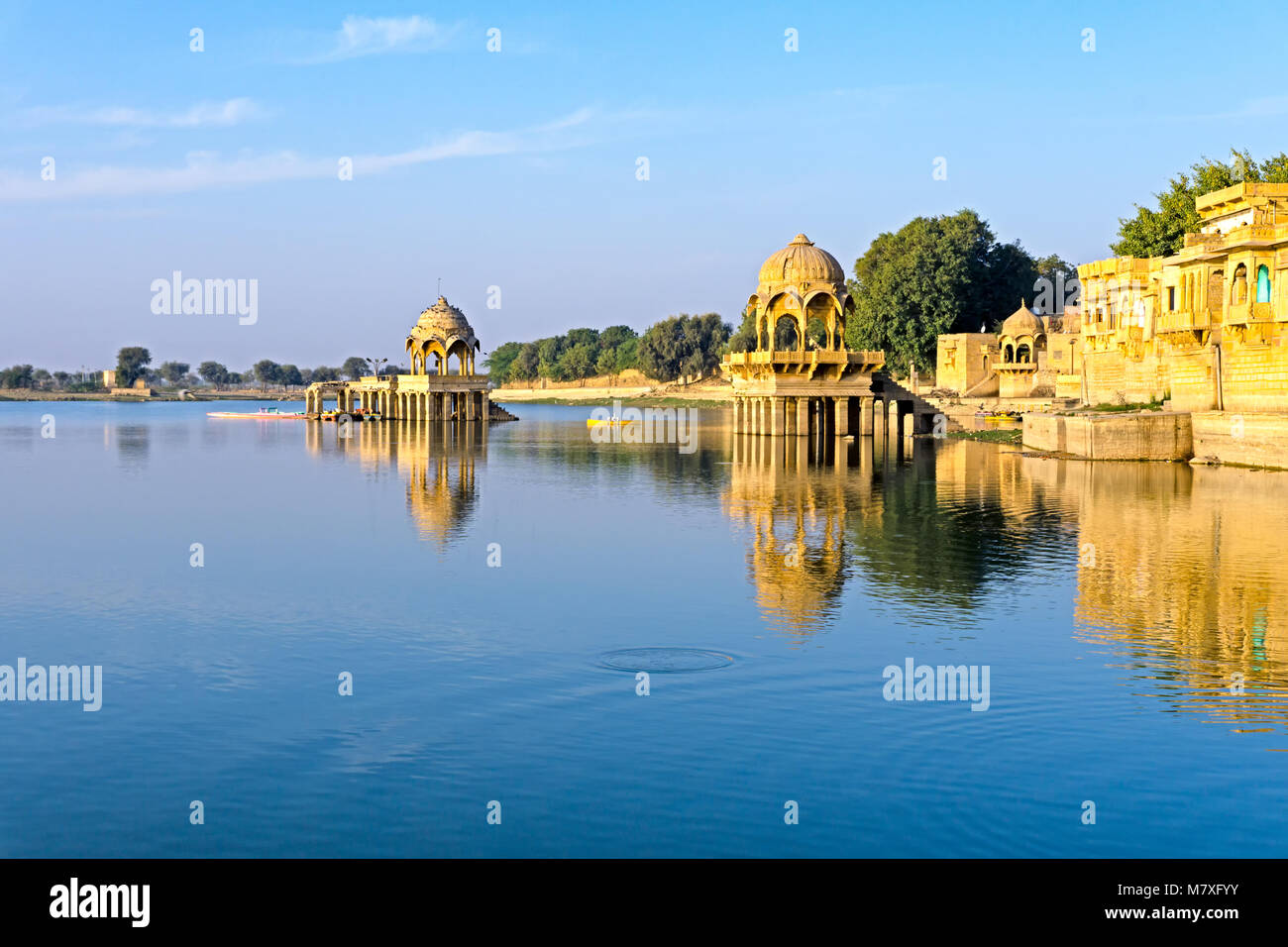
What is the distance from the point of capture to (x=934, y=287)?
9156 cm

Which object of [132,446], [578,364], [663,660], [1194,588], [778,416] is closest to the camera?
[663,660]

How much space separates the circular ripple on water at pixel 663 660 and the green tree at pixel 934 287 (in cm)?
7770

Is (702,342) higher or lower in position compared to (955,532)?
higher

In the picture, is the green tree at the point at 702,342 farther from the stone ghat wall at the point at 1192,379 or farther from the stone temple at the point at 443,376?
the stone ghat wall at the point at 1192,379

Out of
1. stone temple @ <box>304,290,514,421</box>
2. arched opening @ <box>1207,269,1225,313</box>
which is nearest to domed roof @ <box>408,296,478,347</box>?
stone temple @ <box>304,290,514,421</box>

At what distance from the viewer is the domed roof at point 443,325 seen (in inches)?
3703

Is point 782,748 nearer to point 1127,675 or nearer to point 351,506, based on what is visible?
point 1127,675

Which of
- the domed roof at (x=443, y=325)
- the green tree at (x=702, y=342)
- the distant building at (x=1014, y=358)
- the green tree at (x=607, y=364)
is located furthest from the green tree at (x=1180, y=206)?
the green tree at (x=607, y=364)

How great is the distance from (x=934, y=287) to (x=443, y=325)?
35188mm

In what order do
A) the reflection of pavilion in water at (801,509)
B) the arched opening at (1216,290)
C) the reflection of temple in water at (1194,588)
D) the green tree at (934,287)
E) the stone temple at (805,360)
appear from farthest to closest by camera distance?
the green tree at (934,287) → the stone temple at (805,360) → the arched opening at (1216,290) → the reflection of pavilion in water at (801,509) → the reflection of temple in water at (1194,588)

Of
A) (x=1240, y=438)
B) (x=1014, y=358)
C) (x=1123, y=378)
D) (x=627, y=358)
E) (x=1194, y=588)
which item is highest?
(x=627, y=358)

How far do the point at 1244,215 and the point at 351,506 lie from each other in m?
29.6

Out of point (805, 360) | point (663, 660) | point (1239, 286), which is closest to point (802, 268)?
point (805, 360)

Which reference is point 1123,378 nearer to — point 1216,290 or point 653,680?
point 1216,290
